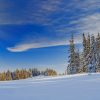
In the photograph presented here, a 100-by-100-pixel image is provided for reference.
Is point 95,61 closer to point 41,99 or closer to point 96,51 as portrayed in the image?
point 96,51

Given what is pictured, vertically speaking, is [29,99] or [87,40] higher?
[87,40]

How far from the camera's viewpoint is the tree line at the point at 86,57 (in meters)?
73.8

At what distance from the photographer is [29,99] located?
10.0 metres

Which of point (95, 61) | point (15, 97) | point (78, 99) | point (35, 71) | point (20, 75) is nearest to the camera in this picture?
point (78, 99)

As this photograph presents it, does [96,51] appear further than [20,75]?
No

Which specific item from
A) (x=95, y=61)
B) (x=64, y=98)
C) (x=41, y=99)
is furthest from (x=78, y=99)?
(x=95, y=61)

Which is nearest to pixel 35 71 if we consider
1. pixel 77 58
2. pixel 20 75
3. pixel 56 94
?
pixel 20 75

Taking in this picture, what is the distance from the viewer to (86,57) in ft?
244

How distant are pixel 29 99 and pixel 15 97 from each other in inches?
32.2

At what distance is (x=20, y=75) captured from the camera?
130 metres

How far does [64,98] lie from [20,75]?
397ft

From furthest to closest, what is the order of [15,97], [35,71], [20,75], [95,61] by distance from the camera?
[35,71]
[20,75]
[95,61]
[15,97]

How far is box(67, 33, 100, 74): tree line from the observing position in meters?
73.8

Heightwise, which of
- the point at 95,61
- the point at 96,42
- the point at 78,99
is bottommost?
the point at 78,99
